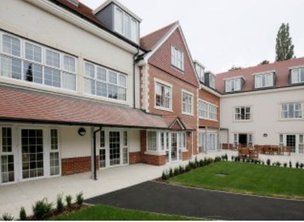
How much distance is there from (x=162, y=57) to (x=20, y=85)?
9762mm

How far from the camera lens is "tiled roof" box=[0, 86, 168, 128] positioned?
23.3 ft

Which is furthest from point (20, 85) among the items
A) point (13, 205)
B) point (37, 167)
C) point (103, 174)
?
point (103, 174)

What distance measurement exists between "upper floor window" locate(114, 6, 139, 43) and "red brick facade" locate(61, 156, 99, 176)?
307 inches

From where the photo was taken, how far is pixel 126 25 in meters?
14.1

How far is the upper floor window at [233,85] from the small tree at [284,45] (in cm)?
1790

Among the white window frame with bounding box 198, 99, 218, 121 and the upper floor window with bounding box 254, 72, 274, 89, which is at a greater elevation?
the upper floor window with bounding box 254, 72, 274, 89

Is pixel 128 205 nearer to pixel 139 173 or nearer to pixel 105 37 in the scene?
pixel 139 173

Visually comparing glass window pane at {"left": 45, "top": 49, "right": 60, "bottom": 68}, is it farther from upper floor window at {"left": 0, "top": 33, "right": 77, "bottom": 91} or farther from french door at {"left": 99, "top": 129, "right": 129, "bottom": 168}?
french door at {"left": 99, "top": 129, "right": 129, "bottom": 168}

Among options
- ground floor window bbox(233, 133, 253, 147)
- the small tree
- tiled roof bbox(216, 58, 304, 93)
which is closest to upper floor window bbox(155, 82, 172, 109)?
ground floor window bbox(233, 133, 253, 147)

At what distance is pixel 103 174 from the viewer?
1058cm

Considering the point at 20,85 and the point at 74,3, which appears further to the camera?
the point at 74,3

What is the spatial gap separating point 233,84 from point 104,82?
20636mm

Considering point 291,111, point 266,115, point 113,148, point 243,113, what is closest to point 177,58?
point 113,148

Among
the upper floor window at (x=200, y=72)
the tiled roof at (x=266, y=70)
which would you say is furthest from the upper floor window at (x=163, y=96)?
the tiled roof at (x=266, y=70)
